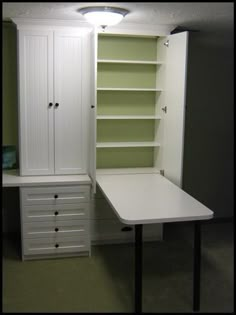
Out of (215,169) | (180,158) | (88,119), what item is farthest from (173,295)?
(215,169)

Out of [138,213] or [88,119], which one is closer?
[138,213]

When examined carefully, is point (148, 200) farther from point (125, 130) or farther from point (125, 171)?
point (125, 130)

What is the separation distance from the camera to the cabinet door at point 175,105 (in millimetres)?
3642

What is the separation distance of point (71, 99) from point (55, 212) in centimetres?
108

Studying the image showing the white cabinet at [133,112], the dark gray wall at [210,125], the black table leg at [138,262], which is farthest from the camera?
the dark gray wall at [210,125]

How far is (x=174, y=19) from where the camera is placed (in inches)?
139

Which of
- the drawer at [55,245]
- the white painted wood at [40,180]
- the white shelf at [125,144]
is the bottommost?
the drawer at [55,245]

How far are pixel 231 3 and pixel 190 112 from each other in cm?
208

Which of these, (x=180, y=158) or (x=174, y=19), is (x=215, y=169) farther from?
(x=174, y=19)

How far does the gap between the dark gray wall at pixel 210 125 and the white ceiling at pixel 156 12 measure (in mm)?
848

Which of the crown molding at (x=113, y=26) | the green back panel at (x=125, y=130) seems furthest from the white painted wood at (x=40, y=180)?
the crown molding at (x=113, y=26)

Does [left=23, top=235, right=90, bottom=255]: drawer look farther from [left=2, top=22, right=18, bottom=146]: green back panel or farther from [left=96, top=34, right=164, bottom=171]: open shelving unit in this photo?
[left=2, top=22, right=18, bottom=146]: green back panel

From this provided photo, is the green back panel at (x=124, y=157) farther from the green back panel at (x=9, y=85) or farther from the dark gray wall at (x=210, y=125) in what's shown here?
the green back panel at (x=9, y=85)

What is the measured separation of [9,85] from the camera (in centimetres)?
409
